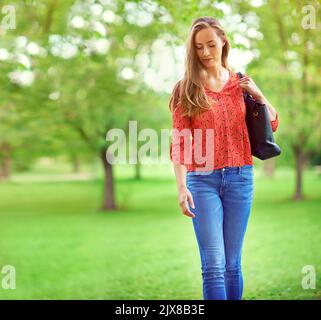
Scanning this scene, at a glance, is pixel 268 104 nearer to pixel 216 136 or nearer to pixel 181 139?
pixel 216 136

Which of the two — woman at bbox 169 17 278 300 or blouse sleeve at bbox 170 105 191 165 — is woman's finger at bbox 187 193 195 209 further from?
blouse sleeve at bbox 170 105 191 165

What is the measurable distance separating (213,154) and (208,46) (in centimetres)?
35

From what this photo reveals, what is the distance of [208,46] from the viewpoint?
1652 millimetres

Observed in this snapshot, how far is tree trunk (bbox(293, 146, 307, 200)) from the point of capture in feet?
26.0

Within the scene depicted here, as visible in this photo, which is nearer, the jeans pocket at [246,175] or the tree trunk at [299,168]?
the jeans pocket at [246,175]

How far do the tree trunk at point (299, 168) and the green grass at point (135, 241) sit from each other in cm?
18

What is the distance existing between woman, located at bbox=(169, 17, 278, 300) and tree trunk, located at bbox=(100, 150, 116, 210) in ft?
20.6

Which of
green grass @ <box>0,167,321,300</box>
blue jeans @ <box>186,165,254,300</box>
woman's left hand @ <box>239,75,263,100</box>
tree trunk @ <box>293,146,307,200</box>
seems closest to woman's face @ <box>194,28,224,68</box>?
woman's left hand @ <box>239,75,263,100</box>

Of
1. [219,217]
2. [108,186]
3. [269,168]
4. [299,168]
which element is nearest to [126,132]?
[108,186]

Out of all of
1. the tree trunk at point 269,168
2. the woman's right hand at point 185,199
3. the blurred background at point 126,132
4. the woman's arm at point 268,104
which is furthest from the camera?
the tree trunk at point 269,168

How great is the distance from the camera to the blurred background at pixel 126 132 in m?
4.77

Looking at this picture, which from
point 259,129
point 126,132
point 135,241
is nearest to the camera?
point 259,129

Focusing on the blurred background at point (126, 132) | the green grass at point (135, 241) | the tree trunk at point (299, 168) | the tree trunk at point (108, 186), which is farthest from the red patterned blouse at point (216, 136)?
the tree trunk at point (299, 168)

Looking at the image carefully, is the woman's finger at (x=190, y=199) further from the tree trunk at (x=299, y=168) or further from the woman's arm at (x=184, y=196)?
the tree trunk at (x=299, y=168)
